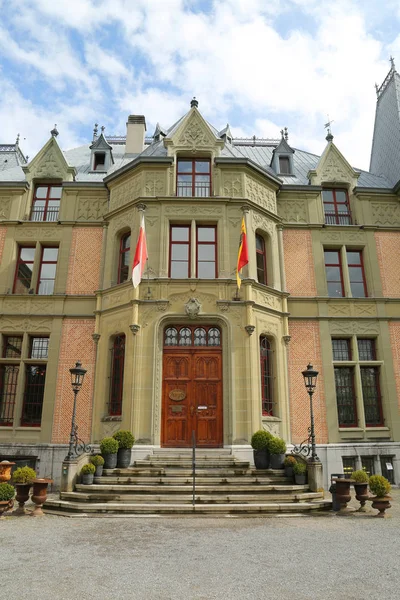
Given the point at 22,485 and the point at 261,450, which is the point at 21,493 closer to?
the point at 22,485

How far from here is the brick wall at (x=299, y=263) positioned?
18312 mm

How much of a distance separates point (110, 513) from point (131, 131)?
18.9 m

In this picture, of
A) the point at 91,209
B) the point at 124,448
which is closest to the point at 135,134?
the point at 91,209

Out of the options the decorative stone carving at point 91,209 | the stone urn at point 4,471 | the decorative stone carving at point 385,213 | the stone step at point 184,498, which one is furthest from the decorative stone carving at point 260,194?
the stone urn at point 4,471

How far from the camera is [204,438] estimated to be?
14961mm

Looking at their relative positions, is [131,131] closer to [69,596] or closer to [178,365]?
[178,365]

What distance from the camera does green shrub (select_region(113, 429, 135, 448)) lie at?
13.5 m

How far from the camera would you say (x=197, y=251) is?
17.1 metres

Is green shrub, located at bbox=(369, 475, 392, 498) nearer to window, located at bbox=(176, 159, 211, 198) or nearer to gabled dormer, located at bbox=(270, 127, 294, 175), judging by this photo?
window, located at bbox=(176, 159, 211, 198)

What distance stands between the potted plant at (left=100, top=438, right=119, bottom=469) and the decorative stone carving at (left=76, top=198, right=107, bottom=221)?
33.1 feet

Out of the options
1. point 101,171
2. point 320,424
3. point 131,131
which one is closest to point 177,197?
point 101,171

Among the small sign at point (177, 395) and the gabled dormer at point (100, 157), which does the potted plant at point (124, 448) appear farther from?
the gabled dormer at point (100, 157)

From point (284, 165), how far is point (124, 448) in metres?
15.4

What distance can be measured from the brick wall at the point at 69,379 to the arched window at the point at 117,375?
2.88ft
